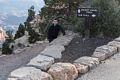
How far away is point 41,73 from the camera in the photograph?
847 centimetres

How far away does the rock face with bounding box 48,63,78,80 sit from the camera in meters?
8.62

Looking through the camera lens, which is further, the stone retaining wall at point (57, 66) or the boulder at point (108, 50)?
the boulder at point (108, 50)

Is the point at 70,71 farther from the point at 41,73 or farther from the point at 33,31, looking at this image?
the point at 33,31

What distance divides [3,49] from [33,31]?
1898mm

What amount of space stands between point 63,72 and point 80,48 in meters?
3.26

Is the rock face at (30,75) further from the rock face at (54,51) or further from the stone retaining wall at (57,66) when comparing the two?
the rock face at (54,51)

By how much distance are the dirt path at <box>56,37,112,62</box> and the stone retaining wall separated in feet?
0.66

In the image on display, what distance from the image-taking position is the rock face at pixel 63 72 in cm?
862

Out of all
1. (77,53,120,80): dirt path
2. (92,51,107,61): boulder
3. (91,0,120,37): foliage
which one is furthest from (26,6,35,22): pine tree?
(77,53,120,80): dirt path

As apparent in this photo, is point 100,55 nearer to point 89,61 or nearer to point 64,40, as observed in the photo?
point 89,61

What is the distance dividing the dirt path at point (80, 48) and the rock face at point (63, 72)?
1372 millimetres

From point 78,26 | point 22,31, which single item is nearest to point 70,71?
point 78,26

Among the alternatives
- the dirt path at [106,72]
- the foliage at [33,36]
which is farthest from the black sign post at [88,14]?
the foliage at [33,36]

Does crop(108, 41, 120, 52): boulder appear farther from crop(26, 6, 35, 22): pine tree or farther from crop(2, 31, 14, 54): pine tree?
crop(26, 6, 35, 22): pine tree
